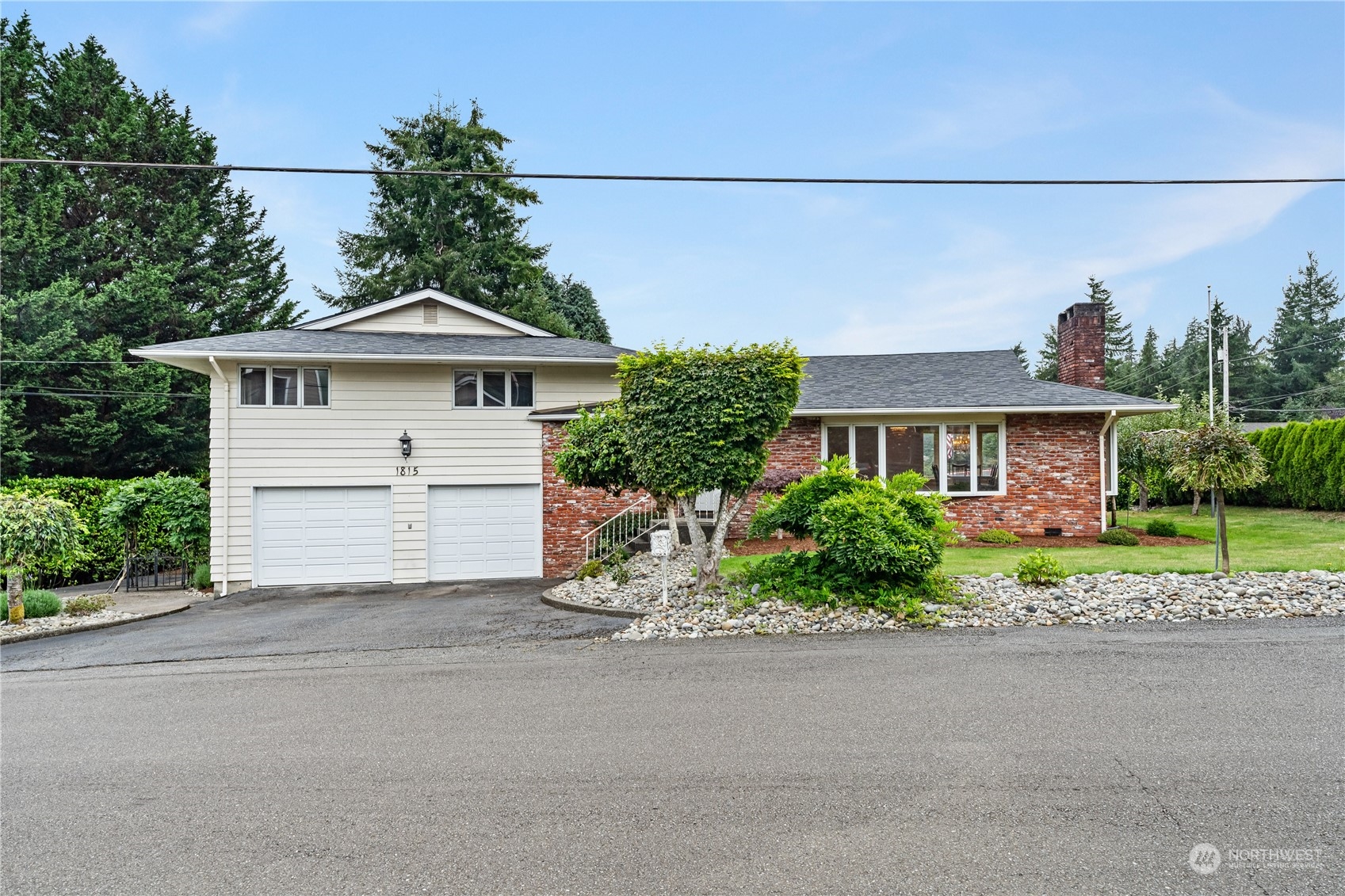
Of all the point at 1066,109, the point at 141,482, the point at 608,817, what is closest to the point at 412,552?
the point at 141,482

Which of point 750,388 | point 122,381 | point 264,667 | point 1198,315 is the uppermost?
point 1198,315

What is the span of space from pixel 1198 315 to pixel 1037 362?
1383 cm

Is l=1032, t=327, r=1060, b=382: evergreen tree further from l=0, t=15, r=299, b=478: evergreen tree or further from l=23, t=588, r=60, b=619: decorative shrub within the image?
l=23, t=588, r=60, b=619: decorative shrub

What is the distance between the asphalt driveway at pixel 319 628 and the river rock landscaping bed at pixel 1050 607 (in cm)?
107

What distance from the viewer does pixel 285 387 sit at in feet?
46.2

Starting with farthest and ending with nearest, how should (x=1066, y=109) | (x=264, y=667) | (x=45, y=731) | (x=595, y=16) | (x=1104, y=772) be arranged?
(x=1066, y=109)
(x=595, y=16)
(x=264, y=667)
(x=45, y=731)
(x=1104, y=772)

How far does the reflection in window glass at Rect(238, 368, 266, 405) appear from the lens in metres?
14.0

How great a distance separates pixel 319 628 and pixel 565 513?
5.42 metres

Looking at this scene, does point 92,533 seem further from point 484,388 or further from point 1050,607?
point 1050,607

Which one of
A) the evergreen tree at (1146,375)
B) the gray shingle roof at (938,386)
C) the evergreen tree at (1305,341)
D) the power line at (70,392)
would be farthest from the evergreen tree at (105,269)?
the evergreen tree at (1305,341)

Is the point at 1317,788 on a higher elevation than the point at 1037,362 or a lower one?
lower

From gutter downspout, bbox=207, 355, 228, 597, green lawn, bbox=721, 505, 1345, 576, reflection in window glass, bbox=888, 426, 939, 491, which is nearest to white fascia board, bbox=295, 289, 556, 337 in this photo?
gutter downspout, bbox=207, 355, 228, 597

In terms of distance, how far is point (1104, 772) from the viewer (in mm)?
4121

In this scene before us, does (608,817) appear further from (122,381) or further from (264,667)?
(122,381)
